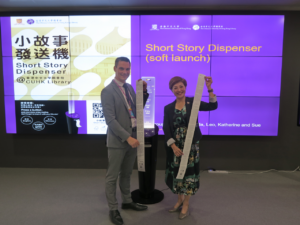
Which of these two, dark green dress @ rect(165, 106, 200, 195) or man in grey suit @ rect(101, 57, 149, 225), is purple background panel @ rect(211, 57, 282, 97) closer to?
dark green dress @ rect(165, 106, 200, 195)

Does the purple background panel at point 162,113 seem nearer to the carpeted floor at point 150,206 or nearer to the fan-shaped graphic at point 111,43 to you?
the carpeted floor at point 150,206

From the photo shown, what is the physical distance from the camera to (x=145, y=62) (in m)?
3.56

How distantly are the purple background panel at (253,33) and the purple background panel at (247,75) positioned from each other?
0.51 ft

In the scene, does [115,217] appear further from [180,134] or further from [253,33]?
[253,33]

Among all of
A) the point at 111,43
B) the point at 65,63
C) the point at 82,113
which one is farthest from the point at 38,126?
the point at 111,43

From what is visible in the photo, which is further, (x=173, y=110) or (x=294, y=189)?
(x=294, y=189)

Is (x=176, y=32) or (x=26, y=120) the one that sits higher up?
(x=176, y=32)

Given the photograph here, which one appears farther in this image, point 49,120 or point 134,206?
point 49,120

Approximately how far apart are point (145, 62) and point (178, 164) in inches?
79.7

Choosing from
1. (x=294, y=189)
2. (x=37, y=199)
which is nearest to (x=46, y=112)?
(x=37, y=199)

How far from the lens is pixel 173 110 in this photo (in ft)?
7.30

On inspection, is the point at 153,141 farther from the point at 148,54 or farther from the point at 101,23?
the point at 101,23

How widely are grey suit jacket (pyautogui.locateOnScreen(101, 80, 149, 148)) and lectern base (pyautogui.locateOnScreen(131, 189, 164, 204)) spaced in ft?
3.00

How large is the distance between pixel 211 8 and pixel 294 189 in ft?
10.6
